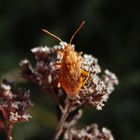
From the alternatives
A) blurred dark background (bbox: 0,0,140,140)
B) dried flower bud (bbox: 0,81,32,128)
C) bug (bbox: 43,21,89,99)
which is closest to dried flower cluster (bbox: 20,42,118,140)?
bug (bbox: 43,21,89,99)

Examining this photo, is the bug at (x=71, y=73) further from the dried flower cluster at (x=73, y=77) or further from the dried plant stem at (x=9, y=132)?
the dried plant stem at (x=9, y=132)

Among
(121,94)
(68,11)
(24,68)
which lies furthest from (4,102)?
(68,11)

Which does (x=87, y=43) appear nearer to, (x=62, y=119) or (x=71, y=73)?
(x=62, y=119)

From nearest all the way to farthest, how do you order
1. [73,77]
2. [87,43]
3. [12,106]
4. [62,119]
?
[73,77]
[12,106]
[62,119]
[87,43]

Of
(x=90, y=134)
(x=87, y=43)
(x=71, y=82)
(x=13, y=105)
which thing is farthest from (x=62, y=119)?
(x=87, y=43)

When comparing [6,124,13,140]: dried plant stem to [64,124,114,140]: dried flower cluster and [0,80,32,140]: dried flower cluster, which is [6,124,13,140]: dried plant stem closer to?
[0,80,32,140]: dried flower cluster

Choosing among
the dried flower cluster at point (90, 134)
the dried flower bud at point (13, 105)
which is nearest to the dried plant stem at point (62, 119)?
the dried flower cluster at point (90, 134)
